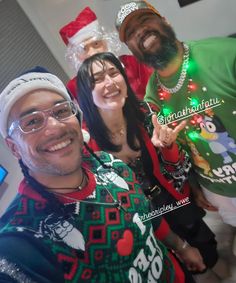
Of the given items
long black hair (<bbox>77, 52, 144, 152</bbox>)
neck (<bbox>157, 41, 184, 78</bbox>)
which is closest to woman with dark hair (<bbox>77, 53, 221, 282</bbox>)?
long black hair (<bbox>77, 52, 144, 152</bbox>)

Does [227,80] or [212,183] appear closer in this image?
[227,80]

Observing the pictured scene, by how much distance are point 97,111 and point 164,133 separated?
167 millimetres

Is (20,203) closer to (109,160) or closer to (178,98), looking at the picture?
(109,160)

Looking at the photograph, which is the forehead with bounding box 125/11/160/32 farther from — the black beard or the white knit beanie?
the white knit beanie

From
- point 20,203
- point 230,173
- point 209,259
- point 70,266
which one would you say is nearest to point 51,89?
point 20,203

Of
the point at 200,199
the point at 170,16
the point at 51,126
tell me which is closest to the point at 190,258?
the point at 200,199

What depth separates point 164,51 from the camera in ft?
2.25

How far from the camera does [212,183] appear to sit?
79 cm

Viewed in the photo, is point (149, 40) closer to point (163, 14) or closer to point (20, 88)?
point (163, 14)

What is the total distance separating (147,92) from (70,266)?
44 cm

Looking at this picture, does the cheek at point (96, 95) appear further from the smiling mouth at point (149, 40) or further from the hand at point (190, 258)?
the hand at point (190, 258)

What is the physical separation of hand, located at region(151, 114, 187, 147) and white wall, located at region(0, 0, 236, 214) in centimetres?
25

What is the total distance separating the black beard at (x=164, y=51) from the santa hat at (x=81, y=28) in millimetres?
195

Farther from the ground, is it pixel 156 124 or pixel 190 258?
pixel 156 124
